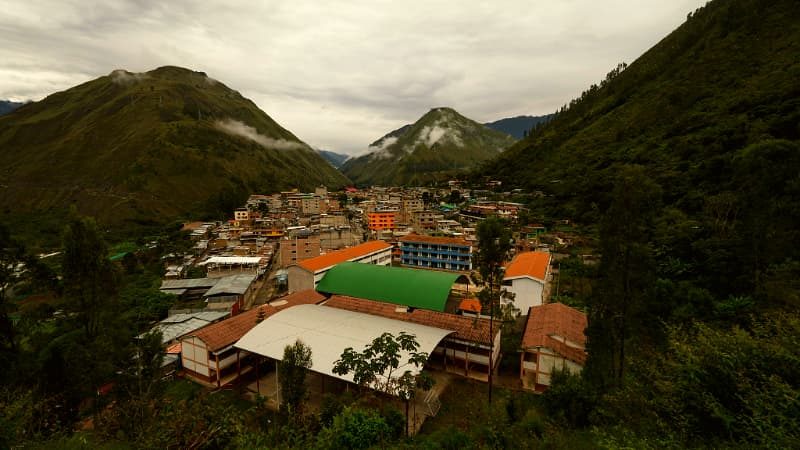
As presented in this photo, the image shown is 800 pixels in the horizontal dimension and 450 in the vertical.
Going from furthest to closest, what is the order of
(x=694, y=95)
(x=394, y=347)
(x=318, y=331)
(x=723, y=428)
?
(x=694, y=95) → (x=318, y=331) → (x=394, y=347) → (x=723, y=428)

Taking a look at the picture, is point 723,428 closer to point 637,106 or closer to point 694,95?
point 694,95

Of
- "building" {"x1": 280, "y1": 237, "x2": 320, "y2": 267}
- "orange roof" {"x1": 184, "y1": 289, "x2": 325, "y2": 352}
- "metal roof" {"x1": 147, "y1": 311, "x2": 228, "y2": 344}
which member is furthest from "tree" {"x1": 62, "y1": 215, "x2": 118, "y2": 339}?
"building" {"x1": 280, "y1": 237, "x2": 320, "y2": 267}

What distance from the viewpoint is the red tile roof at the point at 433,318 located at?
2284 cm

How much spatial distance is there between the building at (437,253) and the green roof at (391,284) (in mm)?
16980

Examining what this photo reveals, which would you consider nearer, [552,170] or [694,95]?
[694,95]

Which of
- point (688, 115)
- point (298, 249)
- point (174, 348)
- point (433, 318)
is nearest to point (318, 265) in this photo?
point (298, 249)

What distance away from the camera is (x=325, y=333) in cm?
2234

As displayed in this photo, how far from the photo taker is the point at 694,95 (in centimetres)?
8188

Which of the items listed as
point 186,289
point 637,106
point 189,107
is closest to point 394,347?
point 186,289

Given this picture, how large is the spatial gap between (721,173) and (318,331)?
60.6m

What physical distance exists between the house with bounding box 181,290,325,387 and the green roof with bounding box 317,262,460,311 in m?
10.6

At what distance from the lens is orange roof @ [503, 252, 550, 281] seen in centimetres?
3228

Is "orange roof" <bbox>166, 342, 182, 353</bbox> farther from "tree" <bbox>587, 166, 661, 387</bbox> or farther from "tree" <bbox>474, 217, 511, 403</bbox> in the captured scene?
"tree" <bbox>587, 166, 661, 387</bbox>

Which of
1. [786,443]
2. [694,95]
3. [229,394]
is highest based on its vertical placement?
[694,95]
